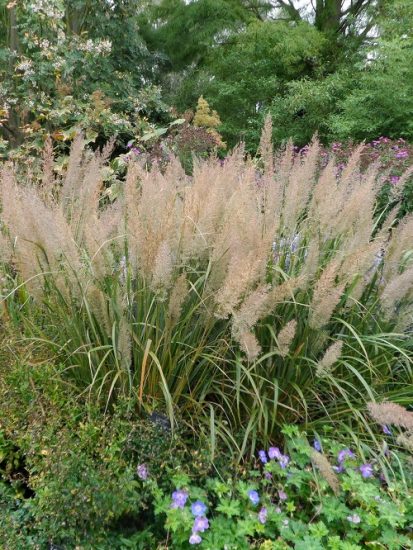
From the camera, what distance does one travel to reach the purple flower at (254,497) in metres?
1.85

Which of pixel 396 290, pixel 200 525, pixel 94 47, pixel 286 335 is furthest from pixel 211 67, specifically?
pixel 200 525

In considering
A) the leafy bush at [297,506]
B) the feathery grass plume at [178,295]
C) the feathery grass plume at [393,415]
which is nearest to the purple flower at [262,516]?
the leafy bush at [297,506]

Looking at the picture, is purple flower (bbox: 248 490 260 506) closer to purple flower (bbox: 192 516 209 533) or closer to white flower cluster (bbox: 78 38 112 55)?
purple flower (bbox: 192 516 209 533)

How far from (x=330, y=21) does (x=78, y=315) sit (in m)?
13.2

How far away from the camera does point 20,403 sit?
7.25 ft

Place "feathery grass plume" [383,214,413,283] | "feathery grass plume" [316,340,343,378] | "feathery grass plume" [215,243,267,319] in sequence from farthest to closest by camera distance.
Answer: "feathery grass plume" [383,214,413,283], "feathery grass plume" [316,340,343,378], "feathery grass plume" [215,243,267,319]

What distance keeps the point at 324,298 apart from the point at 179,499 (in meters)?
0.84

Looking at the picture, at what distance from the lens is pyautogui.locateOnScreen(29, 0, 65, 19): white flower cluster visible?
7527 mm

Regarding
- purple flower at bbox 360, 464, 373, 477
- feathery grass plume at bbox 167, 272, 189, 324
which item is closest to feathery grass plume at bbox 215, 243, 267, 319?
feathery grass plume at bbox 167, 272, 189, 324

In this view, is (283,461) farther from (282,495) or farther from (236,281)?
(236,281)

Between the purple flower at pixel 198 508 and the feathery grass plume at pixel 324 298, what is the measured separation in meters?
0.73

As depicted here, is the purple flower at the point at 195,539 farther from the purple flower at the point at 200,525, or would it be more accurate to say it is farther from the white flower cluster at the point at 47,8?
the white flower cluster at the point at 47,8

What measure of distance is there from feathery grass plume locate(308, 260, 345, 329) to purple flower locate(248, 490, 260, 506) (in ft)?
2.02

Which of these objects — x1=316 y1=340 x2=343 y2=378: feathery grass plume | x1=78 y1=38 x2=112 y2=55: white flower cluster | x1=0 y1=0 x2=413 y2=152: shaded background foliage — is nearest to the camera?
x1=316 y1=340 x2=343 y2=378: feathery grass plume
